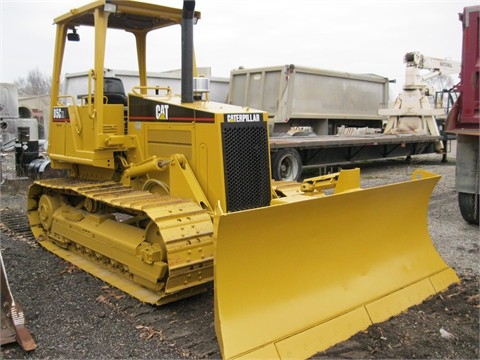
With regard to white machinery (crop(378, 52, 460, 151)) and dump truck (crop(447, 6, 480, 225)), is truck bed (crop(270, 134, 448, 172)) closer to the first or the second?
white machinery (crop(378, 52, 460, 151))

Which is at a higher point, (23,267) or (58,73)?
(58,73)

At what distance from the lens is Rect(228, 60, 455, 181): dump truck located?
42.3 ft

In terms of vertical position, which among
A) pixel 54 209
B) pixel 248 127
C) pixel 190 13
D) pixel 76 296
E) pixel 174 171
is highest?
pixel 190 13

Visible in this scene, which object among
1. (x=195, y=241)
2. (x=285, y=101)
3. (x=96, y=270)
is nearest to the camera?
(x=195, y=241)

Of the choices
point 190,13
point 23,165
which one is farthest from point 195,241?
point 23,165

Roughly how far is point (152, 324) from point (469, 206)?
512 cm

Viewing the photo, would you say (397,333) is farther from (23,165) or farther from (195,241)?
(23,165)

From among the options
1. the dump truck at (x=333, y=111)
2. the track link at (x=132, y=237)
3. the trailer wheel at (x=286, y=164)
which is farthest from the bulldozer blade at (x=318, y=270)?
the dump truck at (x=333, y=111)

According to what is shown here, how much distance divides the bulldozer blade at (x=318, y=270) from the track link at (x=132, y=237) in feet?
2.15

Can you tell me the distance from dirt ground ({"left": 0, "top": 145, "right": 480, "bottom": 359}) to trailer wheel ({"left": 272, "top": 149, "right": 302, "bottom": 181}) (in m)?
5.44

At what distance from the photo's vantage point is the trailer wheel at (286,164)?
10.7 meters

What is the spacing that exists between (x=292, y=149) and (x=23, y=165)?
19.7 feet

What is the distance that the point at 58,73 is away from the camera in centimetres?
595

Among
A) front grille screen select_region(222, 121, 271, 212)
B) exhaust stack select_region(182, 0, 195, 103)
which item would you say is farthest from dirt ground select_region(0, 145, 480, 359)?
exhaust stack select_region(182, 0, 195, 103)
